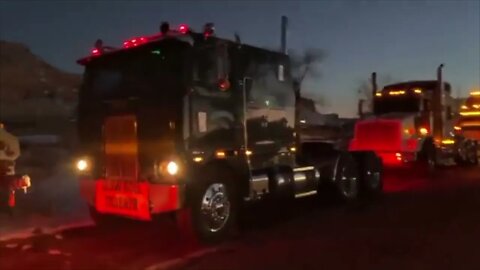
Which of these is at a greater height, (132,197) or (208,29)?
(208,29)

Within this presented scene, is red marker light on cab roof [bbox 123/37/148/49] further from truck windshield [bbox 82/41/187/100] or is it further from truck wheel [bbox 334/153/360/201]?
truck wheel [bbox 334/153/360/201]

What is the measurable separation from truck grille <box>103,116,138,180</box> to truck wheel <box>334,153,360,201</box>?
4749 millimetres

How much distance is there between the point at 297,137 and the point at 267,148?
40.2 inches

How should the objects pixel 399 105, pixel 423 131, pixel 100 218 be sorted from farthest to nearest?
pixel 399 105
pixel 423 131
pixel 100 218

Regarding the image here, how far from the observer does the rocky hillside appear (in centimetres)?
3419

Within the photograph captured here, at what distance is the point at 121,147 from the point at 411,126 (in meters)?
13.6

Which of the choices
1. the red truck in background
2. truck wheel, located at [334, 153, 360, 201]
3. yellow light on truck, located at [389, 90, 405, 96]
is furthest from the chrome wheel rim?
yellow light on truck, located at [389, 90, 405, 96]

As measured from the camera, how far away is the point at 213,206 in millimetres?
9227

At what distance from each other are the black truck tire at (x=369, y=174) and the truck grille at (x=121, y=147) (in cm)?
595

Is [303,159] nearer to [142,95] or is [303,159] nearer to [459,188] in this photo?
[142,95]

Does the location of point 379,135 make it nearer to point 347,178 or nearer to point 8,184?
point 347,178

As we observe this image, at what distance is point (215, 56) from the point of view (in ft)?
30.0

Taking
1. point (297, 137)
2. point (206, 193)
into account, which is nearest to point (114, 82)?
point (206, 193)

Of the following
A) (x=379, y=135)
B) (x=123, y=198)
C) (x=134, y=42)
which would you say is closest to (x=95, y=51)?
(x=134, y=42)
